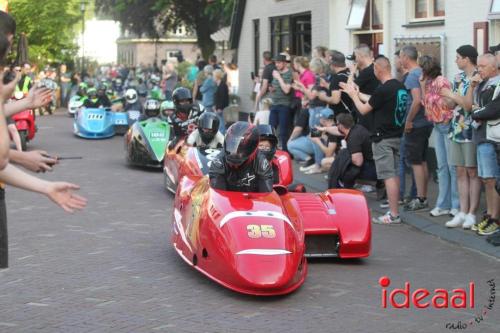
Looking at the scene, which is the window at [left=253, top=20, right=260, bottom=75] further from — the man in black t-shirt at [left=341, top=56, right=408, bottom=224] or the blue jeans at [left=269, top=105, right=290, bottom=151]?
the man in black t-shirt at [left=341, top=56, right=408, bottom=224]

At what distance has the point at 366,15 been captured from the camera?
19359 millimetres

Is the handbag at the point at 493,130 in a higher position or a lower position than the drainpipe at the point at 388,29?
lower

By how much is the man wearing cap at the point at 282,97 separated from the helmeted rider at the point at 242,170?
958 centimetres

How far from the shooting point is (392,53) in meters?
17.8

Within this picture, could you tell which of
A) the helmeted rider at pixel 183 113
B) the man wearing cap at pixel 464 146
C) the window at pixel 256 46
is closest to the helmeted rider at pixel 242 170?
the man wearing cap at pixel 464 146

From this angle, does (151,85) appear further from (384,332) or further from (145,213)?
(384,332)

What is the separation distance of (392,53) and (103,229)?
8265mm

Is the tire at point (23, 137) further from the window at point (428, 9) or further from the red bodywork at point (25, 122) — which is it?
the window at point (428, 9)

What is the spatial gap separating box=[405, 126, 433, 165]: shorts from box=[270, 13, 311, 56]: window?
10647mm

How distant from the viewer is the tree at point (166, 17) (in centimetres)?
4372

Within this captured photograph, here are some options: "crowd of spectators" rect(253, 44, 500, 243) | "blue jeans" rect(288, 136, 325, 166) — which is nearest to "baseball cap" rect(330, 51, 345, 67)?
"crowd of spectators" rect(253, 44, 500, 243)

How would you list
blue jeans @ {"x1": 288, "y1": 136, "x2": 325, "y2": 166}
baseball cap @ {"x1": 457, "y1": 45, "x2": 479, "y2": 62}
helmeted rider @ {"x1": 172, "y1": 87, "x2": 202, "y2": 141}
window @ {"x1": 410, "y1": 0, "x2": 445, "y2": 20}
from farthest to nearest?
1. blue jeans @ {"x1": 288, "y1": 136, "x2": 325, "y2": 166}
2. window @ {"x1": 410, "y1": 0, "x2": 445, "y2": 20}
3. helmeted rider @ {"x1": 172, "y1": 87, "x2": 202, "y2": 141}
4. baseball cap @ {"x1": 457, "y1": 45, "x2": 479, "y2": 62}

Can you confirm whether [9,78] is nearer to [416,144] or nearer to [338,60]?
[416,144]

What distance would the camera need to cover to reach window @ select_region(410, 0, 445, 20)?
53.0 ft
